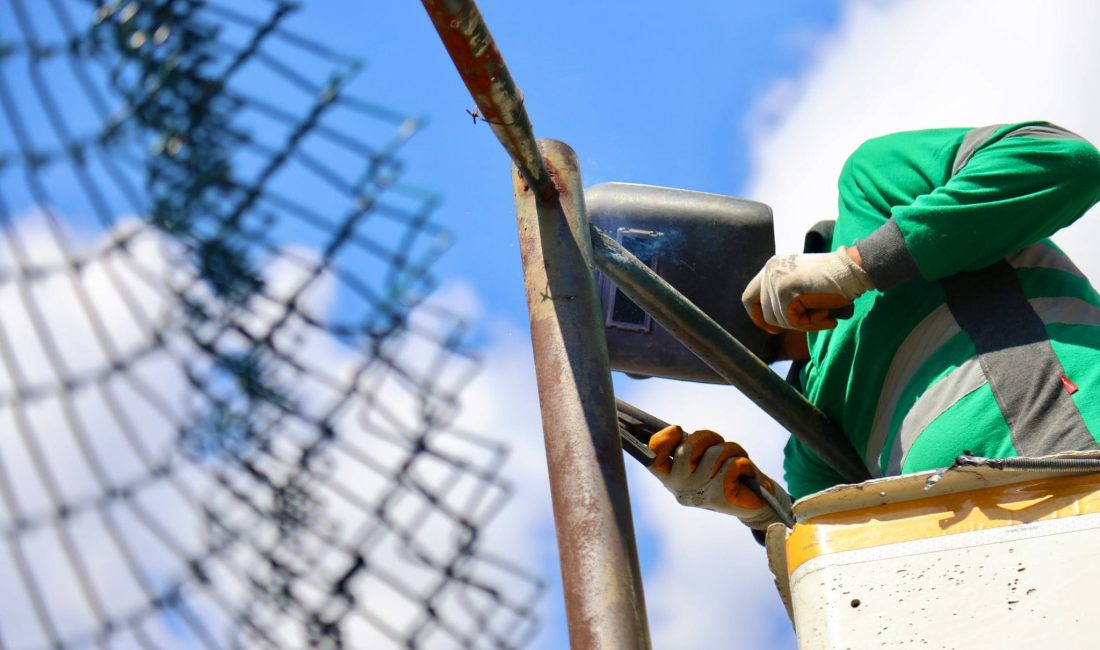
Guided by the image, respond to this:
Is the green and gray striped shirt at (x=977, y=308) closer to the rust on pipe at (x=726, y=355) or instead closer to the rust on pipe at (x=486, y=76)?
the rust on pipe at (x=726, y=355)

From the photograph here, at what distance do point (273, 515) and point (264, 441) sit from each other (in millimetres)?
215

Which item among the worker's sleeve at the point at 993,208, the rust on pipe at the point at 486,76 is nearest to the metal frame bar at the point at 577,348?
the rust on pipe at the point at 486,76

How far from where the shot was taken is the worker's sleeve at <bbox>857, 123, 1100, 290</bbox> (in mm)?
1502

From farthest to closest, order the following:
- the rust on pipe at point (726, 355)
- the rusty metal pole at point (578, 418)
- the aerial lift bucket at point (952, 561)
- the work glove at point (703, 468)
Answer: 1. the work glove at point (703, 468)
2. the rust on pipe at point (726, 355)
3. the rusty metal pole at point (578, 418)
4. the aerial lift bucket at point (952, 561)

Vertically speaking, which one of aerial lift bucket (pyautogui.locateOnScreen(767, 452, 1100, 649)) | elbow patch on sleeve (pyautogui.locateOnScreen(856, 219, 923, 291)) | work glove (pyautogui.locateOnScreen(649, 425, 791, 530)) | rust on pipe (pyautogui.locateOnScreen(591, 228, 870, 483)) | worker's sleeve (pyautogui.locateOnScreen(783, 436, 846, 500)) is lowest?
aerial lift bucket (pyautogui.locateOnScreen(767, 452, 1100, 649))

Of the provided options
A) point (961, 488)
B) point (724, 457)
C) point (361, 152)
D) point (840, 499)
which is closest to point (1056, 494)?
point (961, 488)

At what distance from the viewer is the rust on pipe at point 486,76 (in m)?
1.25

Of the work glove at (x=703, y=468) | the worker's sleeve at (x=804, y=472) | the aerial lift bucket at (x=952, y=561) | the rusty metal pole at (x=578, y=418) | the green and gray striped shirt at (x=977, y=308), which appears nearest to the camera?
the aerial lift bucket at (x=952, y=561)

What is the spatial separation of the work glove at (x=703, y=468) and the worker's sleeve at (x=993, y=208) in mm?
386

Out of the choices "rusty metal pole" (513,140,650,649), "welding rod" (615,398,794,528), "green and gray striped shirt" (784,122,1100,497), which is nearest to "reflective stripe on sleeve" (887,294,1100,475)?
"green and gray striped shirt" (784,122,1100,497)

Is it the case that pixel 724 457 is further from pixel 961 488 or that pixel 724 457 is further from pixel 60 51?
pixel 60 51

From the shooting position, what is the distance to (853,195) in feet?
5.86

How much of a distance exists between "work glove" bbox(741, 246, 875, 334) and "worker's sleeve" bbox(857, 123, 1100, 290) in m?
0.04

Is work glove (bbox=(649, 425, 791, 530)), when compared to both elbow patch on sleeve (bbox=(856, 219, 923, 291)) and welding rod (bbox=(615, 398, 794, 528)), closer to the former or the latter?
welding rod (bbox=(615, 398, 794, 528))
